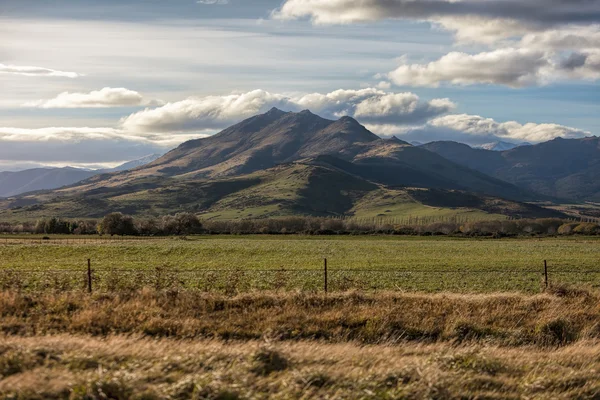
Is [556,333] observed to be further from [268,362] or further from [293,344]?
[268,362]

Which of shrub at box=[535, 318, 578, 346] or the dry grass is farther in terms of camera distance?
shrub at box=[535, 318, 578, 346]

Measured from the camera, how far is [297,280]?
32406 millimetres

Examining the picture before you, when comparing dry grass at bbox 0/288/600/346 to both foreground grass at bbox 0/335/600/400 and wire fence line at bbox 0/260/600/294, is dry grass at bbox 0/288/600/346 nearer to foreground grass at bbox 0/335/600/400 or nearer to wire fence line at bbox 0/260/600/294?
foreground grass at bbox 0/335/600/400

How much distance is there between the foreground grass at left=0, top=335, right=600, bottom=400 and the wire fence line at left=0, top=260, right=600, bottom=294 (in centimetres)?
984

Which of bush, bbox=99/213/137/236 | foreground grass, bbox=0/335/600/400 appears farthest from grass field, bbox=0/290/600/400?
bush, bbox=99/213/137/236

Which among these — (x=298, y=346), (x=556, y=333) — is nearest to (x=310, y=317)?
(x=298, y=346)

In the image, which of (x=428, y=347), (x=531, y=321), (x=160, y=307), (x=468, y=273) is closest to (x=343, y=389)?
(x=428, y=347)

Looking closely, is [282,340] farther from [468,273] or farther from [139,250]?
[139,250]

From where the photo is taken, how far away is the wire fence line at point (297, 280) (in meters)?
23.6

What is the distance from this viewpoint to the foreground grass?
9.36m

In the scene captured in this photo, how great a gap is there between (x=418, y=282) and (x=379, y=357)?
21.5m

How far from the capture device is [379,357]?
12000 mm

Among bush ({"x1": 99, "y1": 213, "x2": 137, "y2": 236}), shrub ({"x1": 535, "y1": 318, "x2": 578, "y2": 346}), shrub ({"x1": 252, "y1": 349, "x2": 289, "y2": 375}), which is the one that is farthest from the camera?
bush ({"x1": 99, "y1": 213, "x2": 137, "y2": 236})

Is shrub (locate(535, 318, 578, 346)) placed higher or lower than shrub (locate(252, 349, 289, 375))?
lower
